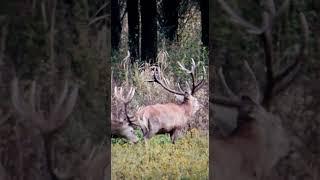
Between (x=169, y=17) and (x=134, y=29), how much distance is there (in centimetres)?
20

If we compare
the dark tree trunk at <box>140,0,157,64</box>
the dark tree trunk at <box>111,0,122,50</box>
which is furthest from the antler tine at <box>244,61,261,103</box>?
the dark tree trunk at <box>111,0,122,50</box>

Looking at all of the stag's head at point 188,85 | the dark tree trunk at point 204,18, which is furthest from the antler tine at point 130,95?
the dark tree trunk at point 204,18

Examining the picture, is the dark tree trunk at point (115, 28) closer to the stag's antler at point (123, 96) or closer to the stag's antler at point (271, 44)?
the stag's antler at point (123, 96)

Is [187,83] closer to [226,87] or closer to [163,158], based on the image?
[163,158]

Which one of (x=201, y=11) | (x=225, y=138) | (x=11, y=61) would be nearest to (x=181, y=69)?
(x=201, y=11)

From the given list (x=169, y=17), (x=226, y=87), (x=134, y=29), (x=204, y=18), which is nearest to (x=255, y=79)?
(x=226, y=87)

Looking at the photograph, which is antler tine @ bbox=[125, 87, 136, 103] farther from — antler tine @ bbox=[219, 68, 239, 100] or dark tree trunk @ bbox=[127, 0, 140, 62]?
antler tine @ bbox=[219, 68, 239, 100]

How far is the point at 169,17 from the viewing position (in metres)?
3.04

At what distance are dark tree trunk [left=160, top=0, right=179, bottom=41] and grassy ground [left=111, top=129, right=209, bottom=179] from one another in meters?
0.52

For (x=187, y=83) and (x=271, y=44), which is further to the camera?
(x=187, y=83)

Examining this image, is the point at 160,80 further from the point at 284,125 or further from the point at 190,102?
the point at 284,125

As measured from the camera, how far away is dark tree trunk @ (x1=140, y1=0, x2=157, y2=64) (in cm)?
302

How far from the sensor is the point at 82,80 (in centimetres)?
257

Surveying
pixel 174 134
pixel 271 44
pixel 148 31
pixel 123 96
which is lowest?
pixel 174 134
